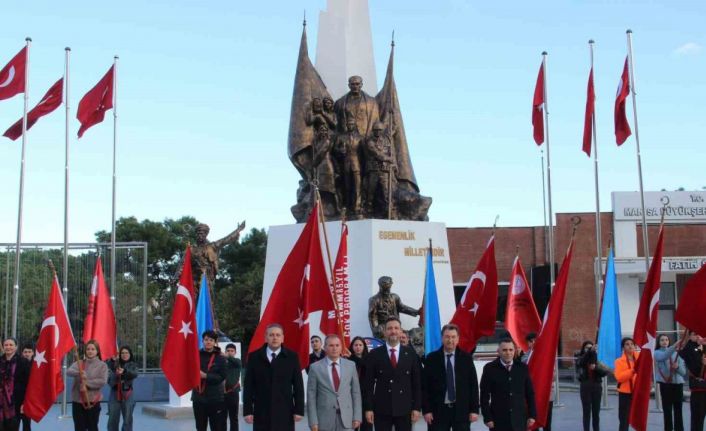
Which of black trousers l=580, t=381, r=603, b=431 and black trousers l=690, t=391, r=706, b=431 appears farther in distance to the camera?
black trousers l=580, t=381, r=603, b=431

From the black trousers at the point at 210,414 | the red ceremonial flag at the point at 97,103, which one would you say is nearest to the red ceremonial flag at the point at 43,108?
the red ceremonial flag at the point at 97,103

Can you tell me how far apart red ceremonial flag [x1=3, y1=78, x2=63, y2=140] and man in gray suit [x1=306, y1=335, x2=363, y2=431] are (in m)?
12.4

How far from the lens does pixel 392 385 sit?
8859 mm

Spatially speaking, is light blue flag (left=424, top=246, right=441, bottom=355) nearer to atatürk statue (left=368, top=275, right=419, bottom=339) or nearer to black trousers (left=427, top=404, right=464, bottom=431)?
atatürk statue (left=368, top=275, right=419, bottom=339)

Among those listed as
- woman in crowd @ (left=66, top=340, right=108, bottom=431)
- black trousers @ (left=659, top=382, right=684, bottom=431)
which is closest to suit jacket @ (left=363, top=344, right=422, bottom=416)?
woman in crowd @ (left=66, top=340, right=108, bottom=431)

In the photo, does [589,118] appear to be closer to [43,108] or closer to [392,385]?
[43,108]

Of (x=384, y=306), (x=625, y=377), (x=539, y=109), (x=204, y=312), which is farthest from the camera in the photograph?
(x=539, y=109)

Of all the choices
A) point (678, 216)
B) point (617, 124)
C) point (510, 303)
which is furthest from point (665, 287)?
point (510, 303)

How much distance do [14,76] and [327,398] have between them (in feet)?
41.6

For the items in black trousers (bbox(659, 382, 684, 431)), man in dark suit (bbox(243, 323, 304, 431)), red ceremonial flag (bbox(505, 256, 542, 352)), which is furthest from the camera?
red ceremonial flag (bbox(505, 256, 542, 352))

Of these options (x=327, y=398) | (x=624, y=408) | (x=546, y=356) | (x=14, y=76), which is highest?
(x=14, y=76)

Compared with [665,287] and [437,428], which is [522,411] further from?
[665,287]

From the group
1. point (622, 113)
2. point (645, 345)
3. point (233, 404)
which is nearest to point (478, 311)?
point (645, 345)

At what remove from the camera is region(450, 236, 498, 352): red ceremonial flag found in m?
13.0
